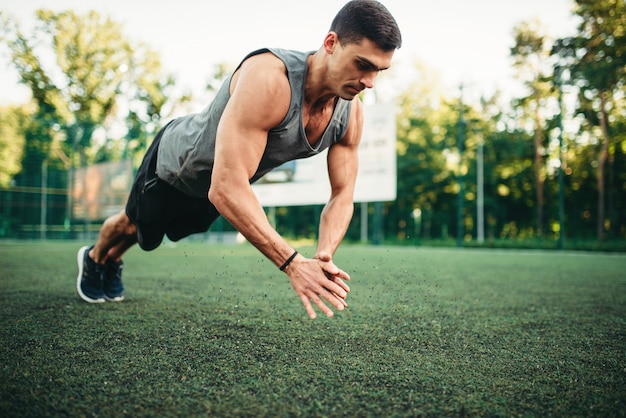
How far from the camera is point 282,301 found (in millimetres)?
3600

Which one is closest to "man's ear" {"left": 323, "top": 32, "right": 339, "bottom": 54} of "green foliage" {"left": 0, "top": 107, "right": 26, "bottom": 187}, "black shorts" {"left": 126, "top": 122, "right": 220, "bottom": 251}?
"black shorts" {"left": 126, "top": 122, "right": 220, "bottom": 251}

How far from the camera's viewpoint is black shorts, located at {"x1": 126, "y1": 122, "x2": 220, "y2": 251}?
9.13 feet

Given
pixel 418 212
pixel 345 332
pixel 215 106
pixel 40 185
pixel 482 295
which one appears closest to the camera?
pixel 215 106

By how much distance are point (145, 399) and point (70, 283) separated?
11.4 feet

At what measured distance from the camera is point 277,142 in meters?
2.18

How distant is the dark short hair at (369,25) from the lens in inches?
77.0

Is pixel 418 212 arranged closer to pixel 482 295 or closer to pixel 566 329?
pixel 482 295

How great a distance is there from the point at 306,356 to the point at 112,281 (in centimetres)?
200

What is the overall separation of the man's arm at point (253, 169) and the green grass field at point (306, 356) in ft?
1.09

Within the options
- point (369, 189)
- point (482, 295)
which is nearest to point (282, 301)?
point (482, 295)

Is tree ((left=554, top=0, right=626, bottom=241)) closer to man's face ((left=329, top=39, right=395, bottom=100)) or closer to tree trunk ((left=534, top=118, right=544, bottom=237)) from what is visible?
tree trunk ((left=534, top=118, right=544, bottom=237))

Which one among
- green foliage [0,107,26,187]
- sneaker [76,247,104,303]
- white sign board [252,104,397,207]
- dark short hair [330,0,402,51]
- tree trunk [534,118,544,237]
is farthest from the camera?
green foliage [0,107,26,187]

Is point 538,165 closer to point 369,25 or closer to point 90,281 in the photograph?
point 90,281

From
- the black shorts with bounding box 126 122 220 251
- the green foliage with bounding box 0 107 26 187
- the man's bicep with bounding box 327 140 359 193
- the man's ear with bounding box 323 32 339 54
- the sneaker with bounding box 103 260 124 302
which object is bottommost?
the sneaker with bounding box 103 260 124 302
